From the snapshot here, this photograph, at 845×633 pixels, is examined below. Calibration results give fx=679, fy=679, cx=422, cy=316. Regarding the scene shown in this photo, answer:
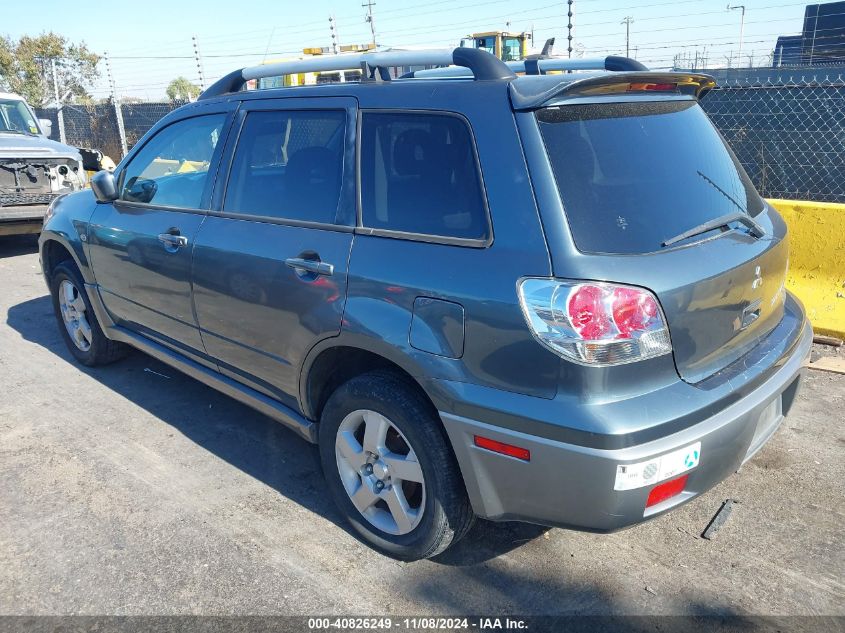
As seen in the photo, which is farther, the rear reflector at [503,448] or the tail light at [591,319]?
the rear reflector at [503,448]

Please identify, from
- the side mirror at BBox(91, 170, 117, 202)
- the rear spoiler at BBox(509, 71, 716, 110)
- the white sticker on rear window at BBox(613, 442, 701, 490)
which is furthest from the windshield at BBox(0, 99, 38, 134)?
the white sticker on rear window at BBox(613, 442, 701, 490)

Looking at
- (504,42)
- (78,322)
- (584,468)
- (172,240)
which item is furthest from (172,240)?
(504,42)

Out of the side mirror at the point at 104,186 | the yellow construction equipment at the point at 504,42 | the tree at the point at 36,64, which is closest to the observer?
the side mirror at the point at 104,186

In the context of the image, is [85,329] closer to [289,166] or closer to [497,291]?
[289,166]

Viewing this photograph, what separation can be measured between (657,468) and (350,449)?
129 centimetres

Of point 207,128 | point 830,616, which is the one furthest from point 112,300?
point 830,616

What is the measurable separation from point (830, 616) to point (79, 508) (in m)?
3.26

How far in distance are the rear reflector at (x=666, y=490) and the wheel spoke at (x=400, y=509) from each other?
95 cm

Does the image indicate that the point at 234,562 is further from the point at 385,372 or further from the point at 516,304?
the point at 516,304

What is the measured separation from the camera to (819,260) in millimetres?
4910

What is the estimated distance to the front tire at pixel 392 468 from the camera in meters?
2.56

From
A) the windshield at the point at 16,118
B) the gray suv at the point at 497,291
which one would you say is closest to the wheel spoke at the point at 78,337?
the gray suv at the point at 497,291

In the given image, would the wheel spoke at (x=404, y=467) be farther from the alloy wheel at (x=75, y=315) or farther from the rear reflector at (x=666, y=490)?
the alloy wheel at (x=75, y=315)

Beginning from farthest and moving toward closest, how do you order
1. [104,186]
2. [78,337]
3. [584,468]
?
[78,337] → [104,186] → [584,468]
